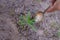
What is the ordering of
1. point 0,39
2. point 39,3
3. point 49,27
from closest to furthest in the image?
point 0,39, point 49,27, point 39,3

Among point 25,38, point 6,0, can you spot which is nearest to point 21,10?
point 6,0

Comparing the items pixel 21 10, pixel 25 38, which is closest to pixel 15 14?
pixel 21 10

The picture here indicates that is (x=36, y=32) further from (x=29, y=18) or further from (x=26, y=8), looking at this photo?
(x=26, y=8)

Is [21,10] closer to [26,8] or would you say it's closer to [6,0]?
[26,8]

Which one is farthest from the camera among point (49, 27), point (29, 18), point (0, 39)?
point (49, 27)

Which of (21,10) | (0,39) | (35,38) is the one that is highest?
(21,10)

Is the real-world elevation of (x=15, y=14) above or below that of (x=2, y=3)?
below

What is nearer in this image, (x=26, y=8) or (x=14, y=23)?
(x=14, y=23)
